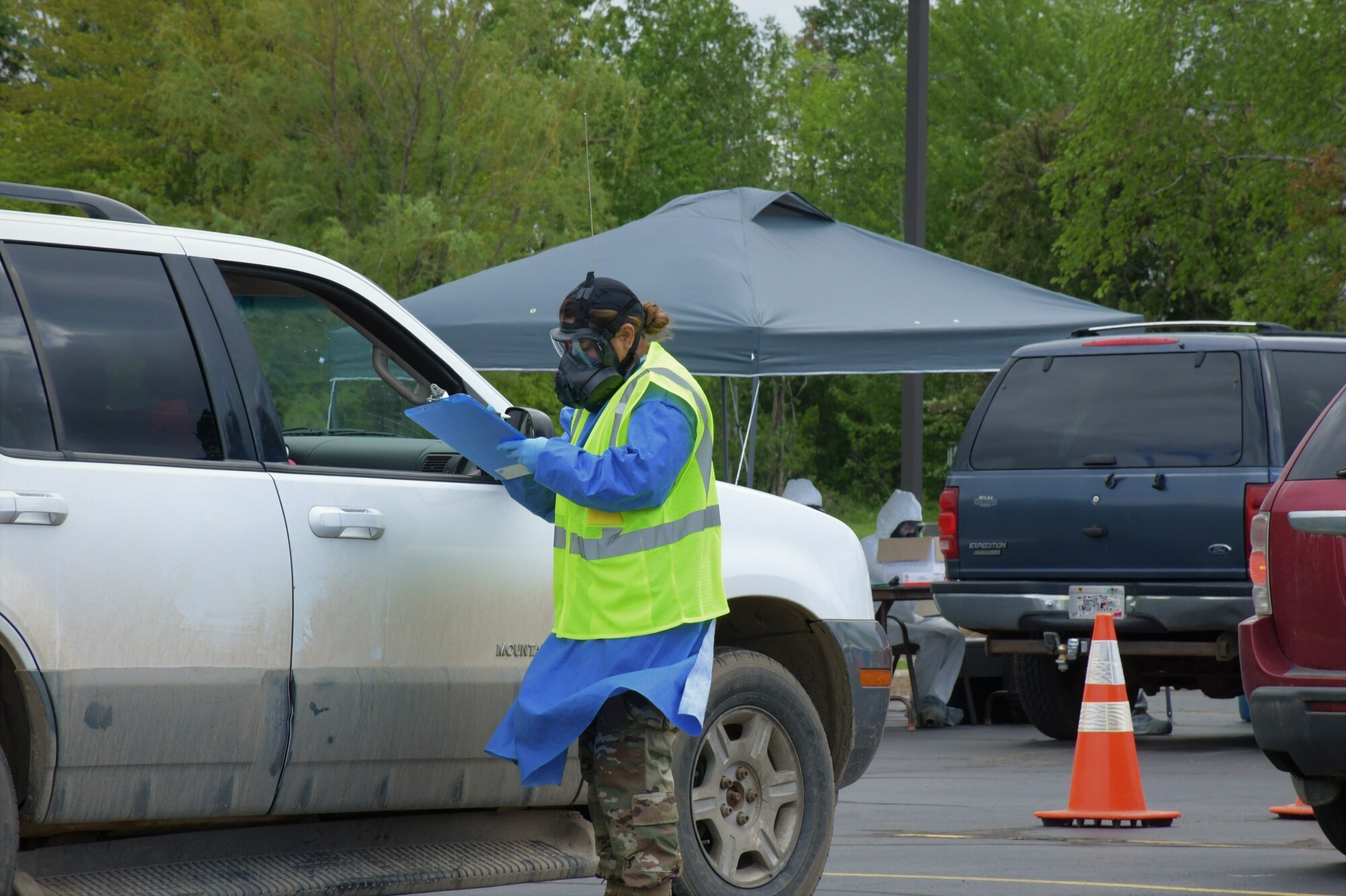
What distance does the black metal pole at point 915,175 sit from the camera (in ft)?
50.7

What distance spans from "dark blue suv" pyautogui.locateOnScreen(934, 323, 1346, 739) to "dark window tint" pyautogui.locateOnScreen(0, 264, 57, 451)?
728cm

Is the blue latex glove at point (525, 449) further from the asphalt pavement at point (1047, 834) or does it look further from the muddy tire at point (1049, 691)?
the muddy tire at point (1049, 691)

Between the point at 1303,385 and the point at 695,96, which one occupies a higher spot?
the point at 695,96

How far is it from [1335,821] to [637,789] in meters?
3.29

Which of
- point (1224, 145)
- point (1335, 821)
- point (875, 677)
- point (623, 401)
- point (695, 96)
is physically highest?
point (695, 96)

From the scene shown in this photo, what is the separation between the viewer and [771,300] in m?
13.1

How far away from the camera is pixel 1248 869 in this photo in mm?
6934

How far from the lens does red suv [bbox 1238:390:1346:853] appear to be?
619 cm

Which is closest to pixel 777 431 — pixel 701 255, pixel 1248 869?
pixel 701 255

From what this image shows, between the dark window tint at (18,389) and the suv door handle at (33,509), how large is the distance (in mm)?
151

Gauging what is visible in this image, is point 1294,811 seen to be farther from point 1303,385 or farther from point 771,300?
point 771,300

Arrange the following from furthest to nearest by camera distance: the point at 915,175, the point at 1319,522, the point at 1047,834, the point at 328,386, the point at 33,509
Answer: the point at 915,175 < the point at 1047,834 < the point at 1319,522 < the point at 328,386 < the point at 33,509

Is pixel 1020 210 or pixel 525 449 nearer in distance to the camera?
pixel 525 449

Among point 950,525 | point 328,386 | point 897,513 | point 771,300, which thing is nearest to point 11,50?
point 771,300
